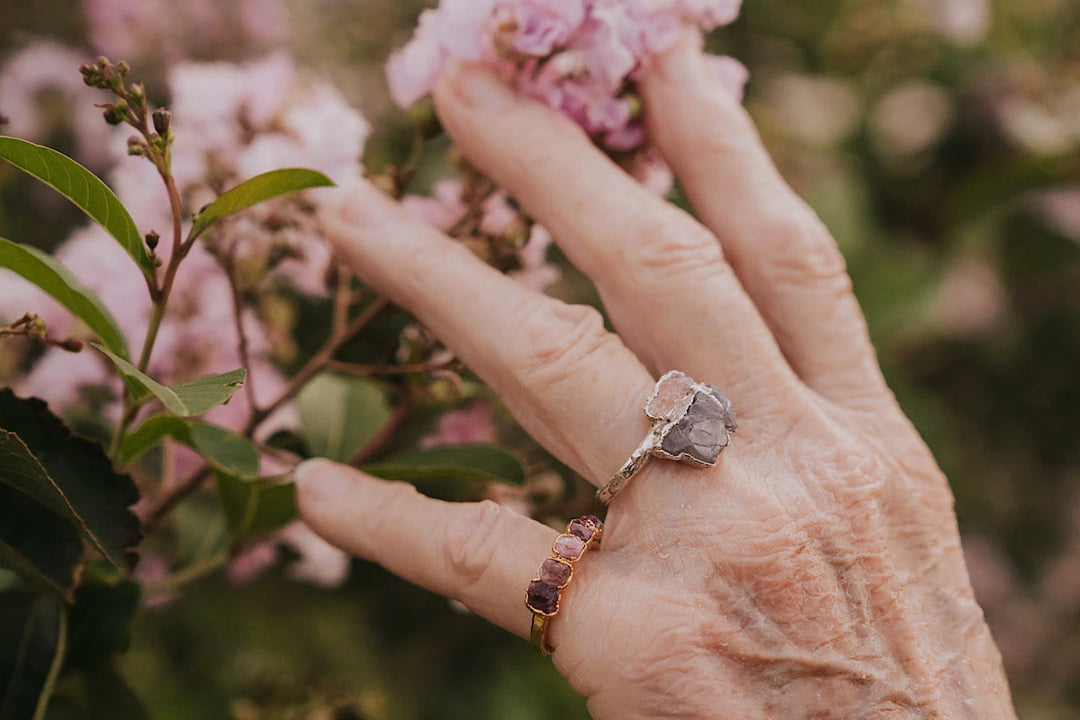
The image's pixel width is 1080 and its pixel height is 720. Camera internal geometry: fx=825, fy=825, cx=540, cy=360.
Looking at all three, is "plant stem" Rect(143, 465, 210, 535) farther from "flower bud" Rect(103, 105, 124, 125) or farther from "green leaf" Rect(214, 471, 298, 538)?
"flower bud" Rect(103, 105, 124, 125)

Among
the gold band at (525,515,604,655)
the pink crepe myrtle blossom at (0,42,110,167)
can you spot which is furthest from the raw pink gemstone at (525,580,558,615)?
the pink crepe myrtle blossom at (0,42,110,167)

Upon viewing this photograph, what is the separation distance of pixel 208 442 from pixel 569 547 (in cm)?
42

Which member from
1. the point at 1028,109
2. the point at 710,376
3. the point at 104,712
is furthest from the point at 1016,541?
the point at 104,712

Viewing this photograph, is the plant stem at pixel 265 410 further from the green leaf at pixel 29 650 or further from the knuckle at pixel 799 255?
the knuckle at pixel 799 255

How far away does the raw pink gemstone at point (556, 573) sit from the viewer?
936mm

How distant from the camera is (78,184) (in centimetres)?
77

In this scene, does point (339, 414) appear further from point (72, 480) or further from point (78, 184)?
point (78, 184)

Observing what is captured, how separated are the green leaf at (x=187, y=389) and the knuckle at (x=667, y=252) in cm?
53

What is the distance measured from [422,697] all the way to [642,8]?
5.15 ft

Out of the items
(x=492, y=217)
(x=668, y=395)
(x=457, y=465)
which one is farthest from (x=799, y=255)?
(x=457, y=465)

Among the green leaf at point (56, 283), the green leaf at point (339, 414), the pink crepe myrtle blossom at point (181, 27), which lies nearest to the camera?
the green leaf at point (56, 283)

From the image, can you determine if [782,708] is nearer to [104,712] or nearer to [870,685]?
[870,685]

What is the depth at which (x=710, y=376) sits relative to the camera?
1.05m

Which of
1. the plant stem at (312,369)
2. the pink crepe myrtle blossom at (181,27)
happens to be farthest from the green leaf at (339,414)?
the pink crepe myrtle blossom at (181,27)
